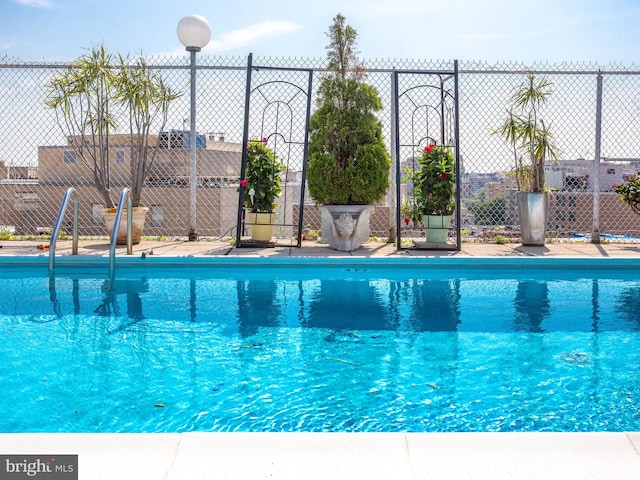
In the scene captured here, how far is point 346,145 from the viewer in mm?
6664

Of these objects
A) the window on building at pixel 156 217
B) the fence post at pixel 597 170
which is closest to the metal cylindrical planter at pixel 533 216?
the fence post at pixel 597 170

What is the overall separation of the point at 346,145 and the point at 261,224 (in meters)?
1.28

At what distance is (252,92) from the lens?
6992 mm

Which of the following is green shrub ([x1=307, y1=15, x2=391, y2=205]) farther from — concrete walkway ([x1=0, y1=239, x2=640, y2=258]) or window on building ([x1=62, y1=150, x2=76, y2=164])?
window on building ([x1=62, y1=150, x2=76, y2=164])

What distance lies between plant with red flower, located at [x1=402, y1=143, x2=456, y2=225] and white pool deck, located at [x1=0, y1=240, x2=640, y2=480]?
16.7 ft

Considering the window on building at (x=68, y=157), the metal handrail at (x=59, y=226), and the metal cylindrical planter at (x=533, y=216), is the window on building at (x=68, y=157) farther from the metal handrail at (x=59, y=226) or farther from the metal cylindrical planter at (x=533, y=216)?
the metal cylindrical planter at (x=533, y=216)

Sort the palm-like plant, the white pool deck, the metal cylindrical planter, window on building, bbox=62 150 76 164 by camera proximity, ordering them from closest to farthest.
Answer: the white pool deck
the metal cylindrical planter
the palm-like plant
window on building, bbox=62 150 76 164

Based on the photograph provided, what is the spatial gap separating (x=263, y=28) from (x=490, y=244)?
4.27 m

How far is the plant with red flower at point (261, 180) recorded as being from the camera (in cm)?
689

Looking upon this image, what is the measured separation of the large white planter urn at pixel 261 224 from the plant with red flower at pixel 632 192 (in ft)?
13.5

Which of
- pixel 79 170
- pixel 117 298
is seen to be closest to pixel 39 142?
pixel 117 298

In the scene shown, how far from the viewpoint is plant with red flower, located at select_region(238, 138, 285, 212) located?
6.89 metres
